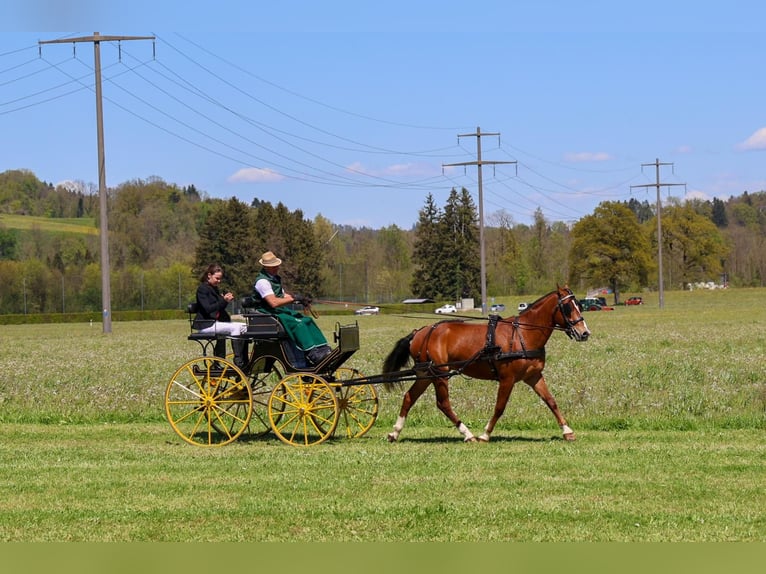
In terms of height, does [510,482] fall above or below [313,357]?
below

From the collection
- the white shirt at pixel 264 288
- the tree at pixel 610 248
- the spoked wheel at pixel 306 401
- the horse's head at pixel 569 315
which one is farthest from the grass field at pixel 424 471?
Result: the tree at pixel 610 248

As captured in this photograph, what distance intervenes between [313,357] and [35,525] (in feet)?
21.5

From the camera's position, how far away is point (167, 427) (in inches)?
713

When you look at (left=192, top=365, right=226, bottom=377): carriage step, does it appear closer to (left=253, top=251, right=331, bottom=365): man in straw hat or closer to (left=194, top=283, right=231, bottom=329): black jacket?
(left=194, top=283, right=231, bottom=329): black jacket

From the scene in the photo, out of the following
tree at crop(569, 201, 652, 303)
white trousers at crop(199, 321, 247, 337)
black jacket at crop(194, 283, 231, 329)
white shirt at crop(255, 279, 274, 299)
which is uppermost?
tree at crop(569, 201, 652, 303)

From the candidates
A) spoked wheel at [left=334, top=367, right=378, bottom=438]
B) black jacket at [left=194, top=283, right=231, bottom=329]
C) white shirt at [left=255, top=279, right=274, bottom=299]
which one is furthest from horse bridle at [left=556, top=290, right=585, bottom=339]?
black jacket at [left=194, top=283, right=231, bottom=329]

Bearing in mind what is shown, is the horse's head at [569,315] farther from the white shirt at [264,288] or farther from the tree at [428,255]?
the tree at [428,255]

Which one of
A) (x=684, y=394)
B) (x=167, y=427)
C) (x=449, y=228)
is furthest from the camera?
(x=449, y=228)

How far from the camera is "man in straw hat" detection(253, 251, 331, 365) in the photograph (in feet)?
50.6

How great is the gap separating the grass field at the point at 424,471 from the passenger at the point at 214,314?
140 cm

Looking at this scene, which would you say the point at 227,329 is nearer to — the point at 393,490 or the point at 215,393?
the point at 215,393

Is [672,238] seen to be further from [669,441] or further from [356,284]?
[669,441]

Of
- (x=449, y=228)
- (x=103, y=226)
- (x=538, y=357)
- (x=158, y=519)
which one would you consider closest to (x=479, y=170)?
(x=103, y=226)

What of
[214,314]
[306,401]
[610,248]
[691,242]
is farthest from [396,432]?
[691,242]
